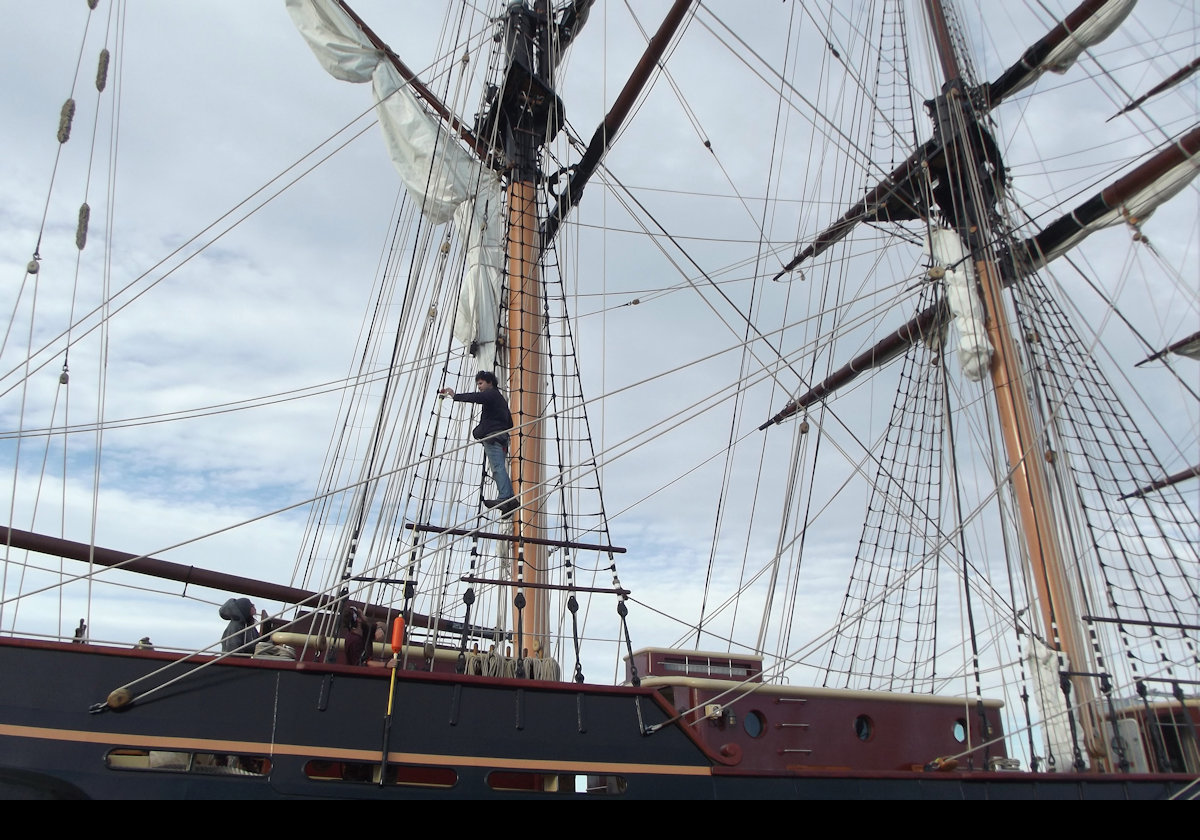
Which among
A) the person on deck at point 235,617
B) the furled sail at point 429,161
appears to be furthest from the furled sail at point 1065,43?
the person on deck at point 235,617

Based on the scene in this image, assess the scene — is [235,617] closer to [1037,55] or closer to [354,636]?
[354,636]

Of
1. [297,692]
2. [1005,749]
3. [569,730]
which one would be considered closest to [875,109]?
[1005,749]

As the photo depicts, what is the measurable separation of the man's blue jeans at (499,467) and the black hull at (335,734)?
7.89ft

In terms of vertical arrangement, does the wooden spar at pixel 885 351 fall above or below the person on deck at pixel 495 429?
above

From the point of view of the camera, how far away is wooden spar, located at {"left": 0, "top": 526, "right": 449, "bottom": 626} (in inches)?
288

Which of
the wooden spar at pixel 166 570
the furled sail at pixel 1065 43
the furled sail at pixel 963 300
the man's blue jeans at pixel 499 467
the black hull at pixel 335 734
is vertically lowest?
the black hull at pixel 335 734

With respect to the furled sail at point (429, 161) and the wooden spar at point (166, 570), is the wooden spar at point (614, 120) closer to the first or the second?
the furled sail at point (429, 161)

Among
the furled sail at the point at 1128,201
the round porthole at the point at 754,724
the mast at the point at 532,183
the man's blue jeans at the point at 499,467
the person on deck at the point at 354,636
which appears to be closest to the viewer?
the person on deck at the point at 354,636

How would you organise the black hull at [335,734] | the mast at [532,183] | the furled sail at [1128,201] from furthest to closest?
the furled sail at [1128,201], the mast at [532,183], the black hull at [335,734]

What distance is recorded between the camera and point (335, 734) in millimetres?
5336

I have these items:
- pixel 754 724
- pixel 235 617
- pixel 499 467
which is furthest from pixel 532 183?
pixel 754 724

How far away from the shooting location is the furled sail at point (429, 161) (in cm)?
1053

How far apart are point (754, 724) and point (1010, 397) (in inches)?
260
